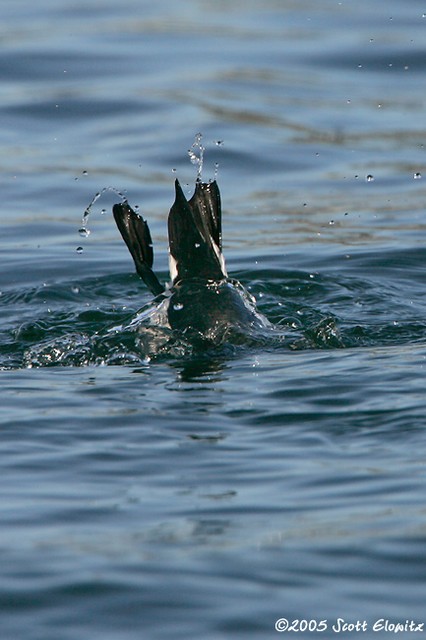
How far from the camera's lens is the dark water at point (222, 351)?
3.86 m

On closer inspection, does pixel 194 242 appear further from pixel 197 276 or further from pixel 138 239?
pixel 138 239

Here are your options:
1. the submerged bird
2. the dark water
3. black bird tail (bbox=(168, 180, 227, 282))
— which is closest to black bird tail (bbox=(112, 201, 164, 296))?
the submerged bird

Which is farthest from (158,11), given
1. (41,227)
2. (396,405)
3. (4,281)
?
(396,405)

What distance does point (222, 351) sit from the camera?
6227 millimetres

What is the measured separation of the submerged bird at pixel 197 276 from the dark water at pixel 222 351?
0.51ft

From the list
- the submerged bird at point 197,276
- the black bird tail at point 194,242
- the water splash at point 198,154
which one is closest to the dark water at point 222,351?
the submerged bird at point 197,276

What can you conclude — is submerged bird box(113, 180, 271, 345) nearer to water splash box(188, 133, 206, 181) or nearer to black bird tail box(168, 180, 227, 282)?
black bird tail box(168, 180, 227, 282)

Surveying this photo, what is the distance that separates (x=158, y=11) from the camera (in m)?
15.2

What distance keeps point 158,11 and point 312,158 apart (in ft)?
15.8

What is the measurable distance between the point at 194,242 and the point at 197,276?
0.55 feet

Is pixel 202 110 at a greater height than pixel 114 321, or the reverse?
pixel 202 110

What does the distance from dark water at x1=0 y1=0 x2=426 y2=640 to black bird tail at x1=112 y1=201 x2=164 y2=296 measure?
375 millimetres

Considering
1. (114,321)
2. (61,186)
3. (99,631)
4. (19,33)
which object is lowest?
(99,631)

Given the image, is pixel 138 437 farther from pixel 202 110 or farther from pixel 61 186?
pixel 202 110
